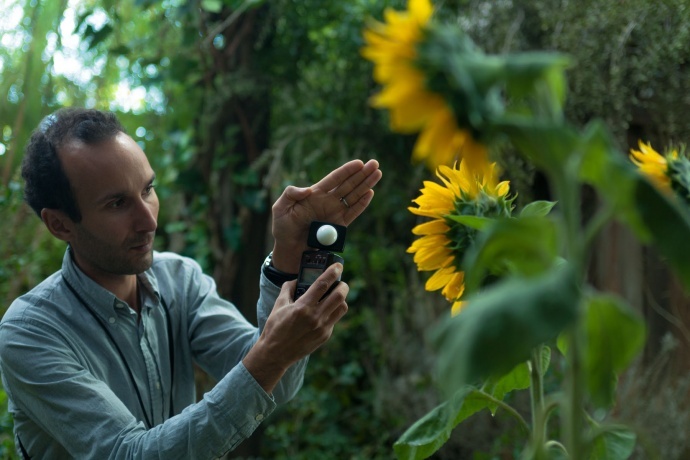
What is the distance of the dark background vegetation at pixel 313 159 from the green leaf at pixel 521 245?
1501mm

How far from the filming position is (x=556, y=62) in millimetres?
471

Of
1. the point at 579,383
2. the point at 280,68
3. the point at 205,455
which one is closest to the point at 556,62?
the point at 579,383

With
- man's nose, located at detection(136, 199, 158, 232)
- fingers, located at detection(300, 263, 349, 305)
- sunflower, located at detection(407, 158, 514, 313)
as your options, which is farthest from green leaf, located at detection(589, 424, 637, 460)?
man's nose, located at detection(136, 199, 158, 232)

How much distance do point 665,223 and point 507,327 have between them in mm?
147

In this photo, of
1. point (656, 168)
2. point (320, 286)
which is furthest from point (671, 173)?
point (320, 286)

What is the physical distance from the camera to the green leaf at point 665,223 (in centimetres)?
51

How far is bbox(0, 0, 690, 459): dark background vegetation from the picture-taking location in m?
2.21

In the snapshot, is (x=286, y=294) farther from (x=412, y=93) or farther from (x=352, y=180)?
(x=412, y=93)

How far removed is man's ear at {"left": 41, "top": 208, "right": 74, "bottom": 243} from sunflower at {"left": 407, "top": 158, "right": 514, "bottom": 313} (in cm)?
86

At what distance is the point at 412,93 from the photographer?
0.49 metres

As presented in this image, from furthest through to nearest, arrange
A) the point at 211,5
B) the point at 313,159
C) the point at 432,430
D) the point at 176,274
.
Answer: the point at 313,159 < the point at 211,5 < the point at 176,274 < the point at 432,430

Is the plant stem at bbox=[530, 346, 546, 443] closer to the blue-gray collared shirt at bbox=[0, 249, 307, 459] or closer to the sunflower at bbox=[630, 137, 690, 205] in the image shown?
the sunflower at bbox=[630, 137, 690, 205]

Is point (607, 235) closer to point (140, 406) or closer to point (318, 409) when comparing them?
point (318, 409)

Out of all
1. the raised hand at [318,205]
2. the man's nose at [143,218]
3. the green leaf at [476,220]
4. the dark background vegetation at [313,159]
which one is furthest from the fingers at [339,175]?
the dark background vegetation at [313,159]
